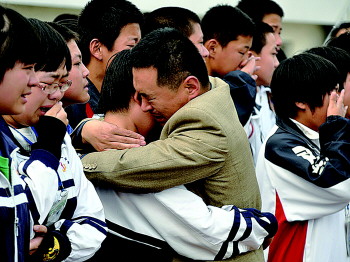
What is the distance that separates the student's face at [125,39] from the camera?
3.88 metres

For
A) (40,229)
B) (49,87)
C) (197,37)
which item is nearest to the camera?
(40,229)

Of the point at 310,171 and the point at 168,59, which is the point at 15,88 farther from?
the point at 310,171

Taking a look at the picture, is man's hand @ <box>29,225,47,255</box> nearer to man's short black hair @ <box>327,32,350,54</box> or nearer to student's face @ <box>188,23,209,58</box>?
student's face @ <box>188,23,209,58</box>

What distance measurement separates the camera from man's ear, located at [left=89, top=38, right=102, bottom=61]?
3889mm

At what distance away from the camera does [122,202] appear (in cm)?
261

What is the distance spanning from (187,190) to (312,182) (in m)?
0.89

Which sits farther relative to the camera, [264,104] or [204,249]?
[264,104]

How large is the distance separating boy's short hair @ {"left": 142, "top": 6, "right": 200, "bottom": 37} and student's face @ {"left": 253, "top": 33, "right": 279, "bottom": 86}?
71 cm

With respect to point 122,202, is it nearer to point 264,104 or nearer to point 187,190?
point 187,190

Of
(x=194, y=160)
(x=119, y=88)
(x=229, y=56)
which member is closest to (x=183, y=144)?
(x=194, y=160)

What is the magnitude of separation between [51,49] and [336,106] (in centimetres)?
158

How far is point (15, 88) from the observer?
2.01m

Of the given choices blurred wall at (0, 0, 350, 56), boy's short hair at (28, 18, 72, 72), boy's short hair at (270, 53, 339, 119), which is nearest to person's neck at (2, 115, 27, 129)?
boy's short hair at (28, 18, 72, 72)

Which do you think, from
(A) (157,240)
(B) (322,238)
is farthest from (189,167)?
(B) (322,238)
